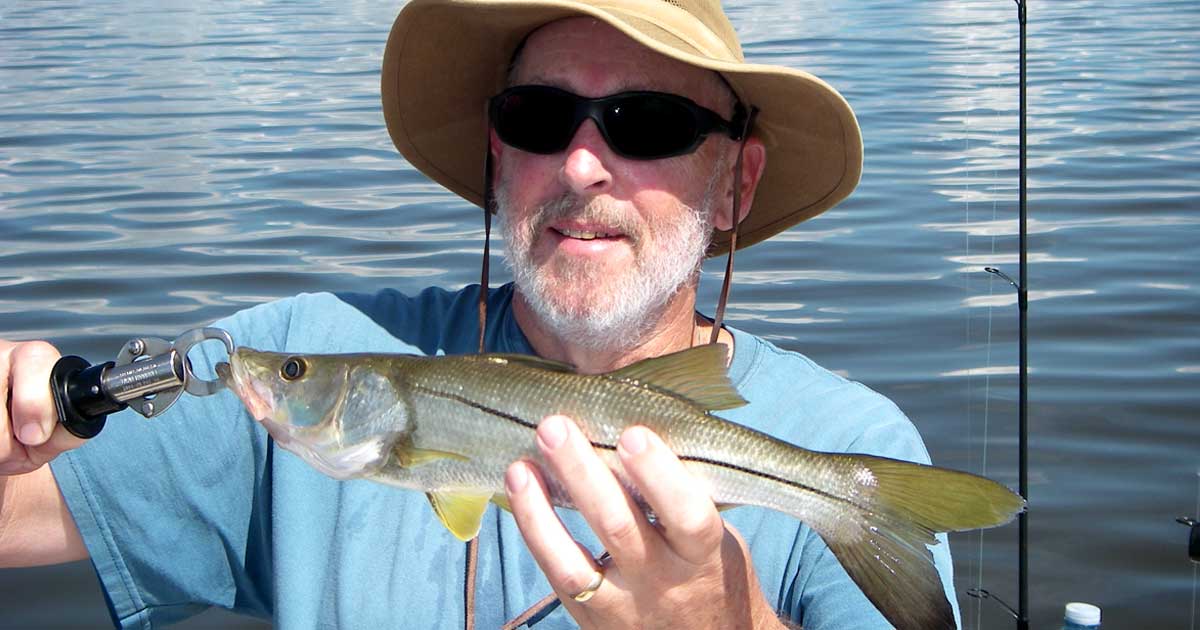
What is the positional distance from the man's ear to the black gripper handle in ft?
5.58

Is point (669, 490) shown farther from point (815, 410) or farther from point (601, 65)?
point (601, 65)

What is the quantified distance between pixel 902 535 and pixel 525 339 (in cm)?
135

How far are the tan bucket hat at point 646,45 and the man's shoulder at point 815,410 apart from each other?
24.8 inches

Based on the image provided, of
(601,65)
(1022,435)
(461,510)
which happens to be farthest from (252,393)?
(1022,435)

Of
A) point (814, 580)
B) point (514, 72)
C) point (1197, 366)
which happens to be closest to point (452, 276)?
point (1197, 366)

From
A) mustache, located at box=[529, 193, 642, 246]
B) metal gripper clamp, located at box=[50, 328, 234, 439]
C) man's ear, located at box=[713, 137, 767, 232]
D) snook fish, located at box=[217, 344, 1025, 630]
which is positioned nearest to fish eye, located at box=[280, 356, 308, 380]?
snook fish, located at box=[217, 344, 1025, 630]

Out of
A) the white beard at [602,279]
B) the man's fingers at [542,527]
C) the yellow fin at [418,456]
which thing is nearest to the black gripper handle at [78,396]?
the yellow fin at [418,456]

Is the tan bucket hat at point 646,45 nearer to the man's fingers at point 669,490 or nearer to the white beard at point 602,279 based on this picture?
the white beard at point 602,279

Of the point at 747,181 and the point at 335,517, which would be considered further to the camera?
the point at 747,181

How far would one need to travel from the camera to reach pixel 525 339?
3377mm

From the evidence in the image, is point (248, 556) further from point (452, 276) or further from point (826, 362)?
point (452, 276)

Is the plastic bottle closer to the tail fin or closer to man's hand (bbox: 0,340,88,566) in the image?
the tail fin

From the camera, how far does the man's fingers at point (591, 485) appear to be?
7.17ft

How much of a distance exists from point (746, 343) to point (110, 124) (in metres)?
12.8
